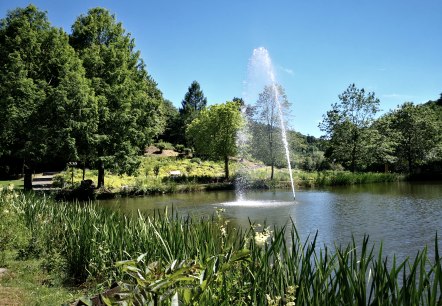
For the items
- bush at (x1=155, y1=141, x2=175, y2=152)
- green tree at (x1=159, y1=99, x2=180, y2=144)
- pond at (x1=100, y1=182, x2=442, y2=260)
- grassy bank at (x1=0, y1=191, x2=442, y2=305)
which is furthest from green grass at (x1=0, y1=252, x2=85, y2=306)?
green tree at (x1=159, y1=99, x2=180, y2=144)

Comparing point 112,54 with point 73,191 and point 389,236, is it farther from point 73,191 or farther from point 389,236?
point 389,236

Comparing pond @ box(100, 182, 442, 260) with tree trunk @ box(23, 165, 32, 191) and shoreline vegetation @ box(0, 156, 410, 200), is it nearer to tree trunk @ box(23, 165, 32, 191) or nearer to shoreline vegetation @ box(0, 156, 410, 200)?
shoreline vegetation @ box(0, 156, 410, 200)

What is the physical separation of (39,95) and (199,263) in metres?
22.1

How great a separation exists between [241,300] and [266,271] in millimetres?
371

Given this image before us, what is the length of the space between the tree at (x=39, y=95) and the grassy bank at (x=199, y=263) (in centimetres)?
1222

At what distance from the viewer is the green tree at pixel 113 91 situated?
23672 millimetres

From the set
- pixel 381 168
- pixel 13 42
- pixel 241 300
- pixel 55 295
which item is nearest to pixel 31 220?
pixel 55 295

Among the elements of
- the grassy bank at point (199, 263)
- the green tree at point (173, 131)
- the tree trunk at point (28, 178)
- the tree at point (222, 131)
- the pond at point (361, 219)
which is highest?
the green tree at point (173, 131)

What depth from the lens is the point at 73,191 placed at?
2336 centimetres

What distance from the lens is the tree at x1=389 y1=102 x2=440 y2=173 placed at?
37.1 m

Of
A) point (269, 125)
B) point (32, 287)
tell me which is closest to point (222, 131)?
point (269, 125)

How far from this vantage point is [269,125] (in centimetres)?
3141

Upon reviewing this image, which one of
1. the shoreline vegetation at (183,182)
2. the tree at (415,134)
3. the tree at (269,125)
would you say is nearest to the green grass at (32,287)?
the shoreline vegetation at (183,182)

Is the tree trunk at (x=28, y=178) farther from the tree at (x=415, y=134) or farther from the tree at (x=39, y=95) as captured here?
the tree at (x=415, y=134)
